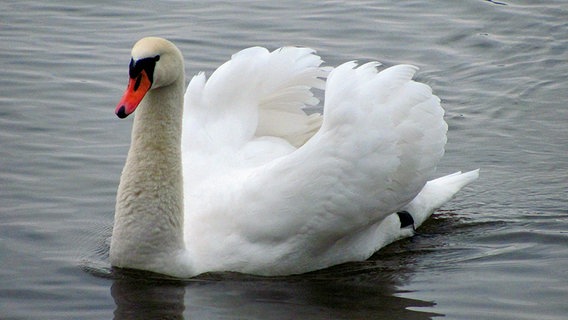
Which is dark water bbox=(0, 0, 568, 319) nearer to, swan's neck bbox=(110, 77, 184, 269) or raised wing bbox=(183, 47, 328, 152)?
swan's neck bbox=(110, 77, 184, 269)

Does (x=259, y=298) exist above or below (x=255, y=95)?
below

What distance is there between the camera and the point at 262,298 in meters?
Answer: 7.50

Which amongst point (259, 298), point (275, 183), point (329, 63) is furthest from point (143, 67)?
point (329, 63)

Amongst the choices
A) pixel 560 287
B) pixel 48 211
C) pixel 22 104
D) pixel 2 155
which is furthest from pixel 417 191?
pixel 22 104

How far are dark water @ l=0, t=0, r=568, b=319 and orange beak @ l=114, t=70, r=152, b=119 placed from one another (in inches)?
48.9

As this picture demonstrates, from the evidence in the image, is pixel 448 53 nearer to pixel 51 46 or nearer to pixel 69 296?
pixel 51 46

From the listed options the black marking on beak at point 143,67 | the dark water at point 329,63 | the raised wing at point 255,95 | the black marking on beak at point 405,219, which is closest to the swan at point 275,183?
the black marking on beak at point 143,67

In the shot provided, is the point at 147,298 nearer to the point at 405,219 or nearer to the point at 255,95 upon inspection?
the point at 255,95

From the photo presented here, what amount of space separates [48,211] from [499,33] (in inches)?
252

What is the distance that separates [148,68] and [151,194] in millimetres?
869

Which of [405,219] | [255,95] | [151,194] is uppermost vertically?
[255,95]

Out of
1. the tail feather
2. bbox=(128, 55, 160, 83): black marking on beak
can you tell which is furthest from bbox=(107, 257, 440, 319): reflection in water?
bbox=(128, 55, 160, 83): black marking on beak

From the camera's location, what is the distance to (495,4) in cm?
1438

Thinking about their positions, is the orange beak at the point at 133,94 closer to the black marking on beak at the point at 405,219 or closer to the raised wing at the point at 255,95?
the raised wing at the point at 255,95
